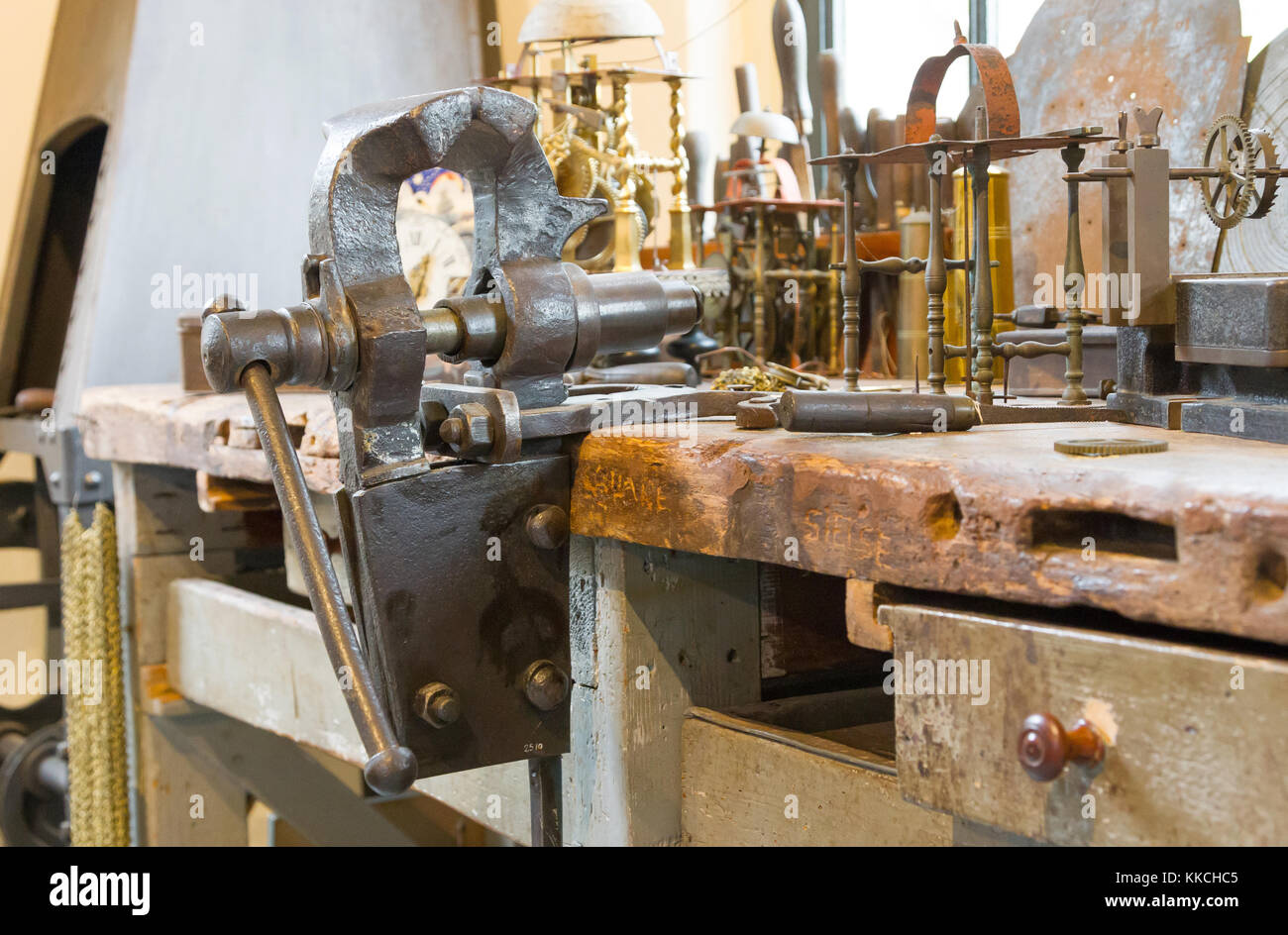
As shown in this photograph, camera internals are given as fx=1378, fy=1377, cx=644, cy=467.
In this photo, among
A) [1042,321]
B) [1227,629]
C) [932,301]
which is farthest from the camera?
[1042,321]

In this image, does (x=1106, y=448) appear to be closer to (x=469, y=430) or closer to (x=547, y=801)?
(x=469, y=430)

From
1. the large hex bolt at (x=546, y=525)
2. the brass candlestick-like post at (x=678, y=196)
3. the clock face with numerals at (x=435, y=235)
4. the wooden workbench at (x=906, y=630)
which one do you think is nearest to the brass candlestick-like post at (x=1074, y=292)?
the wooden workbench at (x=906, y=630)

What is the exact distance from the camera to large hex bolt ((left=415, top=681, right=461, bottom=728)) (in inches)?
65.3

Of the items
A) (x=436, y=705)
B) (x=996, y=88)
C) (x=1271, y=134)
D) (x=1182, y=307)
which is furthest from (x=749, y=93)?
(x=436, y=705)

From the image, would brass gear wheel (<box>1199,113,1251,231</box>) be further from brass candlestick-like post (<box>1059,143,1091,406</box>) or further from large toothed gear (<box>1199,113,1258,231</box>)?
brass candlestick-like post (<box>1059,143,1091,406</box>)

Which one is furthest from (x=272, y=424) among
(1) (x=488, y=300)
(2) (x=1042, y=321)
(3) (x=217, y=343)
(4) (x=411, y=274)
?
(4) (x=411, y=274)

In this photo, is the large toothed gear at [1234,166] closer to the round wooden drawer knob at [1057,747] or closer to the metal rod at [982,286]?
the metal rod at [982,286]

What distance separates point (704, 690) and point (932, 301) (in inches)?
23.6

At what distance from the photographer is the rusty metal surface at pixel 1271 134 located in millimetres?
2160

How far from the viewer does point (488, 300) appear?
1.70 meters

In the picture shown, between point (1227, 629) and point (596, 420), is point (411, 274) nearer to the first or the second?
point (596, 420)

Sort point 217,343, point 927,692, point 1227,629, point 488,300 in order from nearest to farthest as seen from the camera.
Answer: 1. point 1227,629
2. point 927,692
3. point 217,343
4. point 488,300

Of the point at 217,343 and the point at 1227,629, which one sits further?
the point at 217,343
